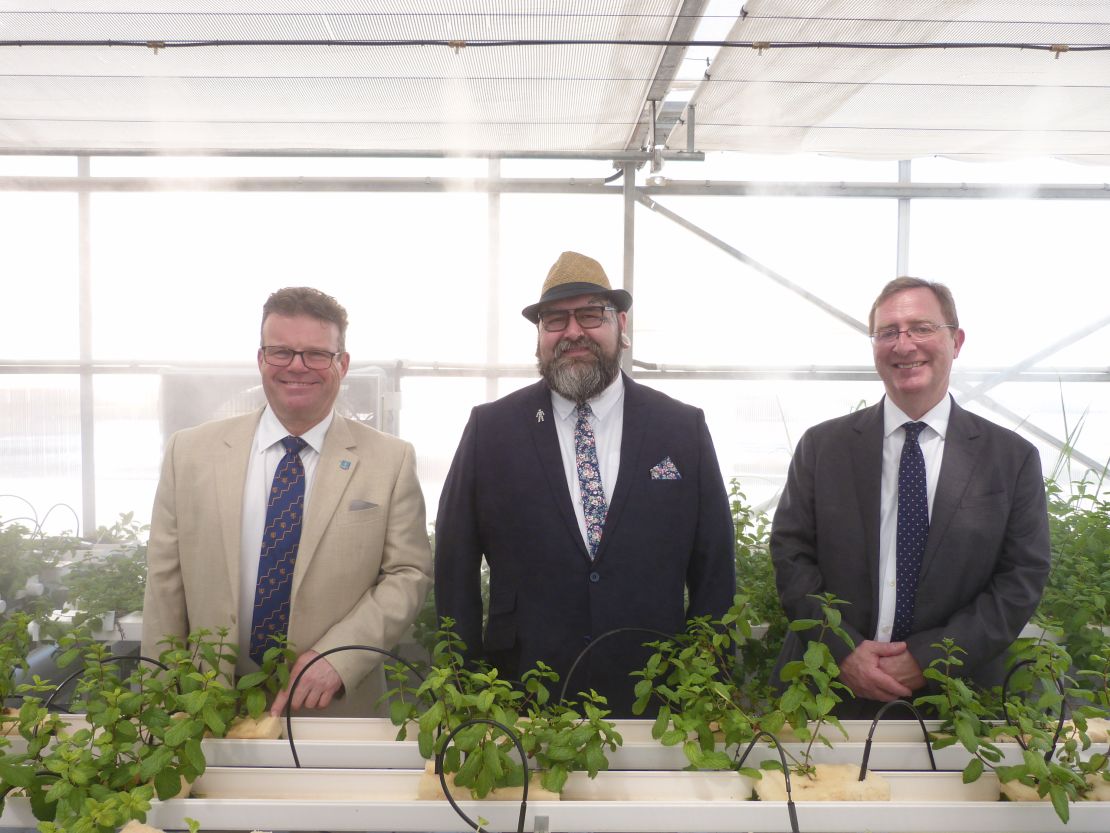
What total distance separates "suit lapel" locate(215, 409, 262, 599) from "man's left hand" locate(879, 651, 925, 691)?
1.40 meters

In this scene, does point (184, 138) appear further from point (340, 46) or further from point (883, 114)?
point (883, 114)

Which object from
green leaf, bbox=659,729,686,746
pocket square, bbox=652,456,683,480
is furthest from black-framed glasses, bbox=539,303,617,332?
green leaf, bbox=659,729,686,746

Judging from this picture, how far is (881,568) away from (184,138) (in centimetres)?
353

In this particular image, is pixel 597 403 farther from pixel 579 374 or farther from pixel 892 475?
pixel 892 475

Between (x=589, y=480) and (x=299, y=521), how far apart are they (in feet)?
2.17

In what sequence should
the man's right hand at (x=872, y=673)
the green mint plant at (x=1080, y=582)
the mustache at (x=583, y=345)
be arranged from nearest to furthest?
the man's right hand at (x=872, y=673), the mustache at (x=583, y=345), the green mint plant at (x=1080, y=582)

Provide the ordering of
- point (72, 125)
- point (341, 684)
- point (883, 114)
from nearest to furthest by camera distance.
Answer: point (341, 684) < point (883, 114) < point (72, 125)

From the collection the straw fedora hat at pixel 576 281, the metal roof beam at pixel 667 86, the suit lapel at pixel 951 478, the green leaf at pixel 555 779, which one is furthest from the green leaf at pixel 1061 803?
the metal roof beam at pixel 667 86

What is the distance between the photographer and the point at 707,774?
42.9 inches

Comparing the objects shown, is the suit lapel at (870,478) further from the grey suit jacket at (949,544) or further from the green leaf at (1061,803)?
the green leaf at (1061,803)

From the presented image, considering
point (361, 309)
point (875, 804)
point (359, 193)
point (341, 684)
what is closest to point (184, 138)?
point (359, 193)

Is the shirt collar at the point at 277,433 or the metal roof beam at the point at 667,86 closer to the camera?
the shirt collar at the point at 277,433

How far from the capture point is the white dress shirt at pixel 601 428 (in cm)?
189

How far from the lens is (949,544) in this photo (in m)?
1.73
